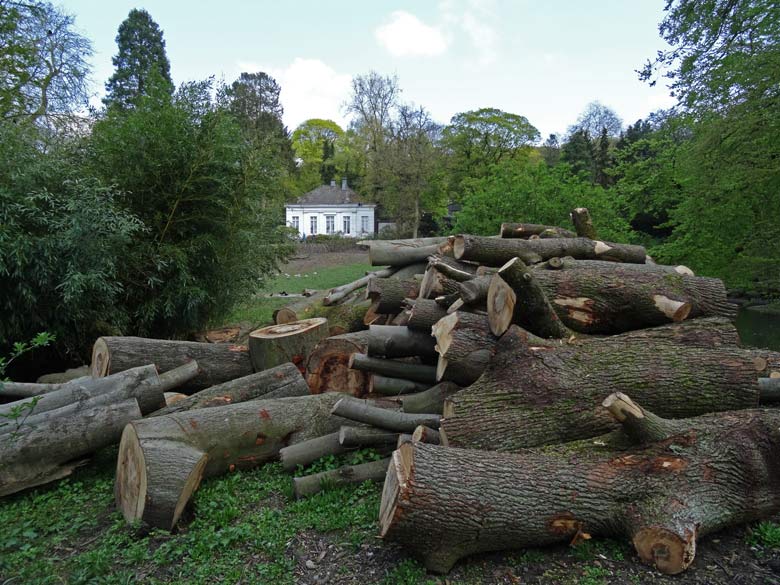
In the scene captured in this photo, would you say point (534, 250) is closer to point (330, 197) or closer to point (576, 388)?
point (576, 388)

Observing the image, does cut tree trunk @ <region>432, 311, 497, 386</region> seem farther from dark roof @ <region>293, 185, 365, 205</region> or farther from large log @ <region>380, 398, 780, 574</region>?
dark roof @ <region>293, 185, 365, 205</region>

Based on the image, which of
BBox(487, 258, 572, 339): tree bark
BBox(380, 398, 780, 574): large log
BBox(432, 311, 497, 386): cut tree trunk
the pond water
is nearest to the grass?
BBox(432, 311, 497, 386): cut tree trunk

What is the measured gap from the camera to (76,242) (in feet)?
21.4

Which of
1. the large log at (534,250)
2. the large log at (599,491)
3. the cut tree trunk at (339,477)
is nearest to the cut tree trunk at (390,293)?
the large log at (534,250)

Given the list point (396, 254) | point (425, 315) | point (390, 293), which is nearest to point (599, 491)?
point (425, 315)

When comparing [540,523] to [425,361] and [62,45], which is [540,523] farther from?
[62,45]

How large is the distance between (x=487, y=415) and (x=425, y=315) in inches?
56.4

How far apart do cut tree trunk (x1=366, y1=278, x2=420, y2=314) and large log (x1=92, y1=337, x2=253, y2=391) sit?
1.68m

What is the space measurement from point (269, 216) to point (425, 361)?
611 centimetres

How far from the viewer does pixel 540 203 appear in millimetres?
12984

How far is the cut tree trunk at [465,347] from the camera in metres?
4.14

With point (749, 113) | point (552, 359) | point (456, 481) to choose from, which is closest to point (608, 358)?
point (552, 359)

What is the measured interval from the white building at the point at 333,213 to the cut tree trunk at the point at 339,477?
4476 centimetres

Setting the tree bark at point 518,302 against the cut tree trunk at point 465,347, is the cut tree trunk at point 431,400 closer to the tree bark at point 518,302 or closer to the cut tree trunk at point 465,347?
the cut tree trunk at point 465,347
